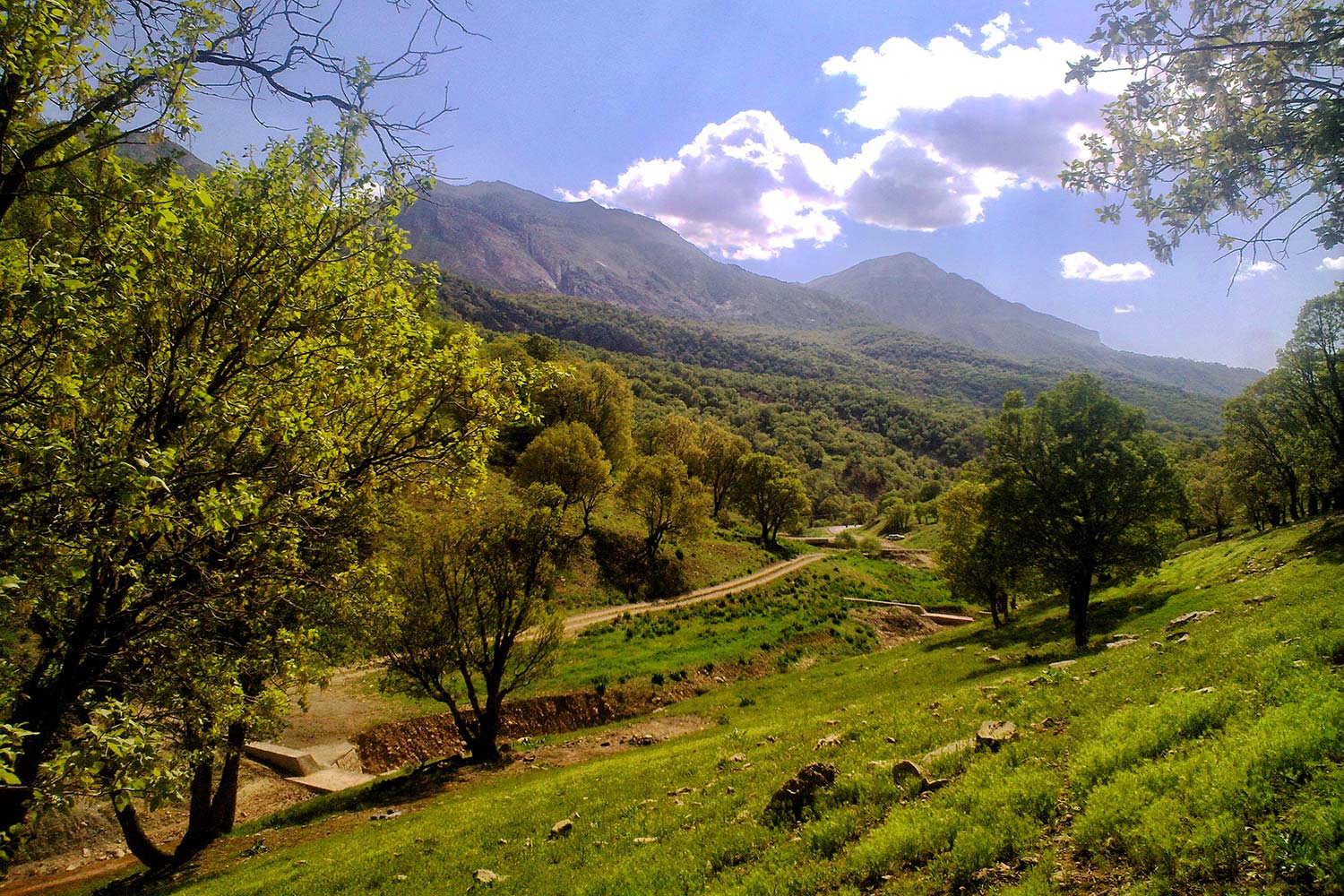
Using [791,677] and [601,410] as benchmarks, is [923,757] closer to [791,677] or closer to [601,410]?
[791,677]

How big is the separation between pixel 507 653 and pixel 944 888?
20.6 m

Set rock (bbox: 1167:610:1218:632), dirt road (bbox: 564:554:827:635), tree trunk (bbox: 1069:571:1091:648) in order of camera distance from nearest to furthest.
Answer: rock (bbox: 1167:610:1218:632) < tree trunk (bbox: 1069:571:1091:648) < dirt road (bbox: 564:554:827:635)

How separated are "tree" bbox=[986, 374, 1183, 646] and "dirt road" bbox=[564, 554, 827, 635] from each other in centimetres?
2853

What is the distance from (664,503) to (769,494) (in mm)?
26254

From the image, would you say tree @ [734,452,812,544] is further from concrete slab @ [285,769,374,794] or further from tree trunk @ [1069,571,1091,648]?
concrete slab @ [285,769,374,794]

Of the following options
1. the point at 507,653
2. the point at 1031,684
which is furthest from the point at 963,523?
the point at 507,653

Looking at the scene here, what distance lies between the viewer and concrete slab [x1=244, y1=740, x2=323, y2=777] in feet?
75.0

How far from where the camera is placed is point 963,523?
39812 mm

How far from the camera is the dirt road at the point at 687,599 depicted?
42.8 metres

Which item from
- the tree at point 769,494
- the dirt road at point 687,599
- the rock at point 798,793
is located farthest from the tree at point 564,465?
the rock at point 798,793

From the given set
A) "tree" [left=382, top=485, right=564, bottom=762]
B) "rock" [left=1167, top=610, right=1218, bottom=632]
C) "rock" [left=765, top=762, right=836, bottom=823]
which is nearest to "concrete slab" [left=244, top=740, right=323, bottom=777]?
"tree" [left=382, top=485, right=564, bottom=762]

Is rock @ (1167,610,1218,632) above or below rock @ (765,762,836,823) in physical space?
below

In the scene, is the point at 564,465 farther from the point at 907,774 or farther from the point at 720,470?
the point at 907,774

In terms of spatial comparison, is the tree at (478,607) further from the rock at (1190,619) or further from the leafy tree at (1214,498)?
the leafy tree at (1214,498)
